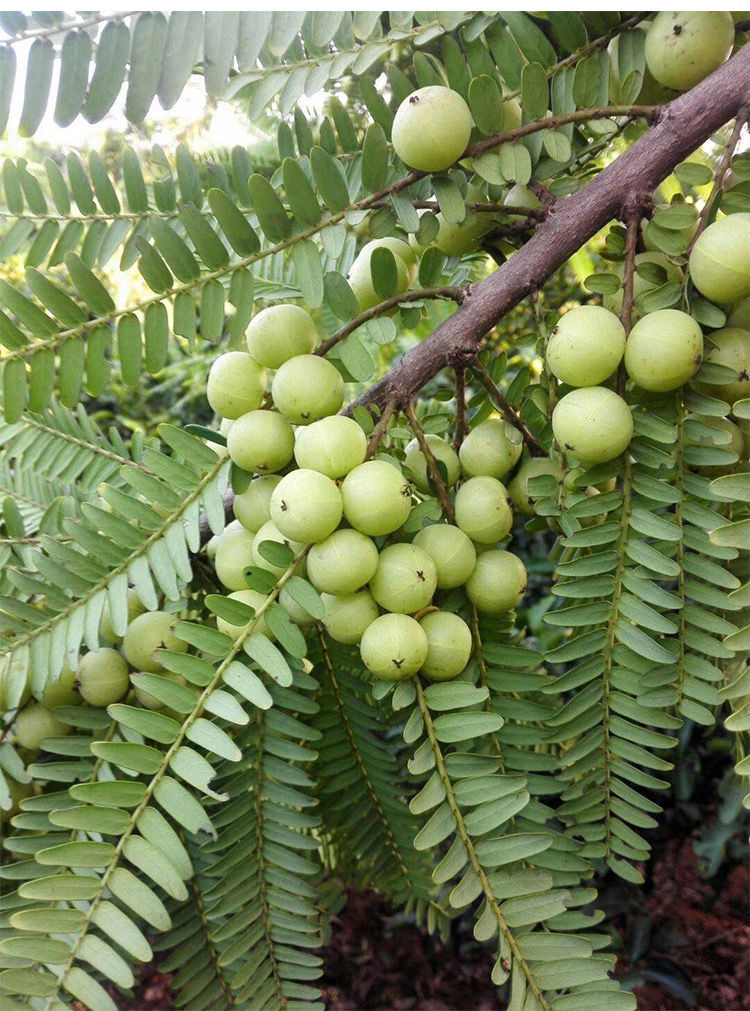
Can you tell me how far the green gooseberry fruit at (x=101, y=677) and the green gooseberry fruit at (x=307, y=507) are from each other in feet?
0.97

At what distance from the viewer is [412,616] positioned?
73 centimetres

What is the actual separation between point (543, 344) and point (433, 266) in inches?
5.6

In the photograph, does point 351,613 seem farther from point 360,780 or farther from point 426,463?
point 360,780

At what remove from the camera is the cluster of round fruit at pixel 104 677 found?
814 millimetres


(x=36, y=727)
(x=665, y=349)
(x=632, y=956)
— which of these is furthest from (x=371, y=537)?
(x=632, y=956)

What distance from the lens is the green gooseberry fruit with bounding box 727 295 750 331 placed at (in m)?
0.71

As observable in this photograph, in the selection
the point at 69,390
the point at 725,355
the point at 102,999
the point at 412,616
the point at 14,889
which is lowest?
the point at 102,999

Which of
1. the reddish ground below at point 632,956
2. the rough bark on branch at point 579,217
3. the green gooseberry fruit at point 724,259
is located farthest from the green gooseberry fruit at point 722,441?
the reddish ground below at point 632,956

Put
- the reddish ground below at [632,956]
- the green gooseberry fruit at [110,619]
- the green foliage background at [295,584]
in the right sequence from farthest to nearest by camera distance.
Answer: the reddish ground below at [632,956]
the green gooseberry fruit at [110,619]
the green foliage background at [295,584]

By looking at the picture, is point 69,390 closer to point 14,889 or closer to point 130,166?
point 130,166

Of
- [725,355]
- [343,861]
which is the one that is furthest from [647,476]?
[343,861]

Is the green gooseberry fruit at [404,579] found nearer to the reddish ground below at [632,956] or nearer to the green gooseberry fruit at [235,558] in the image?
the green gooseberry fruit at [235,558]

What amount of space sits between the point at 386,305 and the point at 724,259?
0.31m

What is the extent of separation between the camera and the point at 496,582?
0.74 meters
